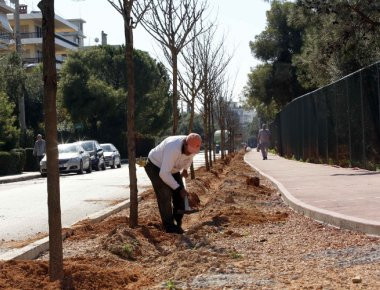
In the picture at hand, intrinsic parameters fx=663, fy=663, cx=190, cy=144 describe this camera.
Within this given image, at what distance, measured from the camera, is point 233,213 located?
9.18 m

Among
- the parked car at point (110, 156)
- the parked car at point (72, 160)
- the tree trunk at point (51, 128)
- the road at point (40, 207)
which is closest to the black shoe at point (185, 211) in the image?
the road at point (40, 207)

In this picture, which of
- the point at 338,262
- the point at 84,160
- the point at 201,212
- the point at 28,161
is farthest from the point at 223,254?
the point at 28,161

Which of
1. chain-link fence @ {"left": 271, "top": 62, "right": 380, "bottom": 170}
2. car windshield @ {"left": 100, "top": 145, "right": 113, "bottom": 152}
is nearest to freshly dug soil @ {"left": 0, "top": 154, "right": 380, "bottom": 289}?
chain-link fence @ {"left": 271, "top": 62, "right": 380, "bottom": 170}

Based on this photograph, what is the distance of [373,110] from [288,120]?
60.9 feet

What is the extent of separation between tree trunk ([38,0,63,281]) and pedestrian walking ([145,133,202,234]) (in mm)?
3060

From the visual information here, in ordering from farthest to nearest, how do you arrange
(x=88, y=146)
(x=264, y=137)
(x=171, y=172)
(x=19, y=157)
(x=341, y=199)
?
(x=88, y=146), (x=264, y=137), (x=19, y=157), (x=341, y=199), (x=171, y=172)

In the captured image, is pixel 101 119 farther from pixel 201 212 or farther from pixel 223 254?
pixel 223 254

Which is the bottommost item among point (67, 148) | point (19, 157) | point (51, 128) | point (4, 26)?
point (19, 157)

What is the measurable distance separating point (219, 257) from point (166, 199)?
2.52 meters

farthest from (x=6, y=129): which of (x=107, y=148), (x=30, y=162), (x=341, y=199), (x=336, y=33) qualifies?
(x=341, y=199)

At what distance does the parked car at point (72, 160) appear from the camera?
29181 mm

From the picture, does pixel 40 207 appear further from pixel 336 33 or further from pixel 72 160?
pixel 72 160

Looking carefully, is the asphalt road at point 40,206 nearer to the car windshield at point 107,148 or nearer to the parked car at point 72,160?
the parked car at point 72,160

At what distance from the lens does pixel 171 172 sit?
328 inches
